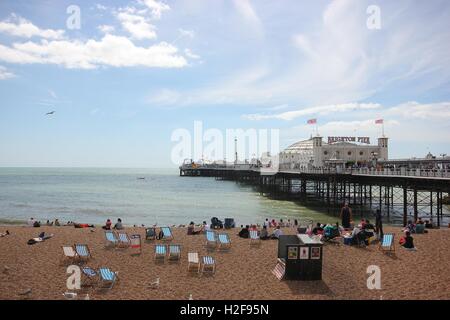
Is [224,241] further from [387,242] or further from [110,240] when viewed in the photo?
[387,242]

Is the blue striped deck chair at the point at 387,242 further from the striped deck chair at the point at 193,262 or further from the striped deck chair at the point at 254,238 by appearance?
the striped deck chair at the point at 193,262

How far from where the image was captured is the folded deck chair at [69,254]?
455 inches

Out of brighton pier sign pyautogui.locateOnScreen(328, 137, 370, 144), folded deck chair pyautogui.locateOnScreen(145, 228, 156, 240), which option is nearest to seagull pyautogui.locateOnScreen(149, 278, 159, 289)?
folded deck chair pyautogui.locateOnScreen(145, 228, 156, 240)

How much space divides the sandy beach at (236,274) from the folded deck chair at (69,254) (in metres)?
0.25

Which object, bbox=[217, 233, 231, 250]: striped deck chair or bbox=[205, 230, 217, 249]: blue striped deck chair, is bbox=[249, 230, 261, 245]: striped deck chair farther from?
bbox=[205, 230, 217, 249]: blue striped deck chair

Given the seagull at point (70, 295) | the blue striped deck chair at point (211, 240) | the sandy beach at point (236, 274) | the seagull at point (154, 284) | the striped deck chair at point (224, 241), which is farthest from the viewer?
the blue striped deck chair at point (211, 240)

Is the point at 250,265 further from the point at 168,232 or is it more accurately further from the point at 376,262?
the point at 168,232

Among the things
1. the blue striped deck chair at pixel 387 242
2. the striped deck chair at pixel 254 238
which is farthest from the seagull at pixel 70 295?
the blue striped deck chair at pixel 387 242

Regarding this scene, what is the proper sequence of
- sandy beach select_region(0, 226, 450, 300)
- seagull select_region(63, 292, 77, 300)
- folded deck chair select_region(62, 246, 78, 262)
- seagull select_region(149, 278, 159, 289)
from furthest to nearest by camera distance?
folded deck chair select_region(62, 246, 78, 262)
seagull select_region(149, 278, 159, 289)
sandy beach select_region(0, 226, 450, 300)
seagull select_region(63, 292, 77, 300)

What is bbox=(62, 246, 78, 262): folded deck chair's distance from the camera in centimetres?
1155

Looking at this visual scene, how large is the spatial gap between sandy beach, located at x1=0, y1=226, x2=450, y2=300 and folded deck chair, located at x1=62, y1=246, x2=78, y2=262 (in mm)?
249

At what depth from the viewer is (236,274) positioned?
1052 centimetres
